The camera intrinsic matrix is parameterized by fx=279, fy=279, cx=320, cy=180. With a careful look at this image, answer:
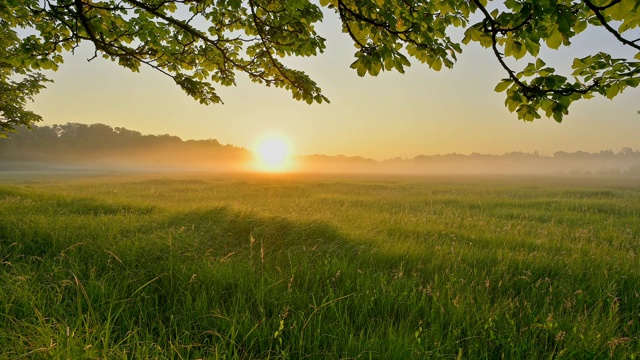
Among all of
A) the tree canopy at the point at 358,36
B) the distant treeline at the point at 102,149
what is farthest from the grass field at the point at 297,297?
the distant treeline at the point at 102,149

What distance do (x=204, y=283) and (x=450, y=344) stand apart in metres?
2.49

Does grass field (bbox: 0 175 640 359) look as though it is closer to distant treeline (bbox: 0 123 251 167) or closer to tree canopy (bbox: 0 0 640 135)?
tree canopy (bbox: 0 0 640 135)

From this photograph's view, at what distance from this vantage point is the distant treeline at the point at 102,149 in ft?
386

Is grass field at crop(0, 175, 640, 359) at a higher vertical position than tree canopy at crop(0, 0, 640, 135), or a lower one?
lower

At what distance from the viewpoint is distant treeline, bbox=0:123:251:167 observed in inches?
4636

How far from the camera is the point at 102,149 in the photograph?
149 m

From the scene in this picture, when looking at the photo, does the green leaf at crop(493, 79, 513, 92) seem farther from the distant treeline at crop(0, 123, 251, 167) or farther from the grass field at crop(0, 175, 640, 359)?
the distant treeline at crop(0, 123, 251, 167)

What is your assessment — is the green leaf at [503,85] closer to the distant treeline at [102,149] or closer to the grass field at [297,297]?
the grass field at [297,297]

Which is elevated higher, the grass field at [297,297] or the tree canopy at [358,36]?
the tree canopy at [358,36]

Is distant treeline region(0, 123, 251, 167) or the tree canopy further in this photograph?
distant treeline region(0, 123, 251, 167)

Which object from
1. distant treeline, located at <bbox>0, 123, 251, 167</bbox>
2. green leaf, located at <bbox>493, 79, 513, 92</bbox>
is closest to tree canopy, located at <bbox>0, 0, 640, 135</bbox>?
green leaf, located at <bbox>493, 79, 513, 92</bbox>

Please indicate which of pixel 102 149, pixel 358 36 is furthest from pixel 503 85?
pixel 102 149

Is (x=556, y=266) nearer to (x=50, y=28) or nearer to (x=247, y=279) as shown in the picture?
(x=247, y=279)

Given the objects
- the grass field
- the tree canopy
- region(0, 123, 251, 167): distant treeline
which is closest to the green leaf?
the tree canopy
